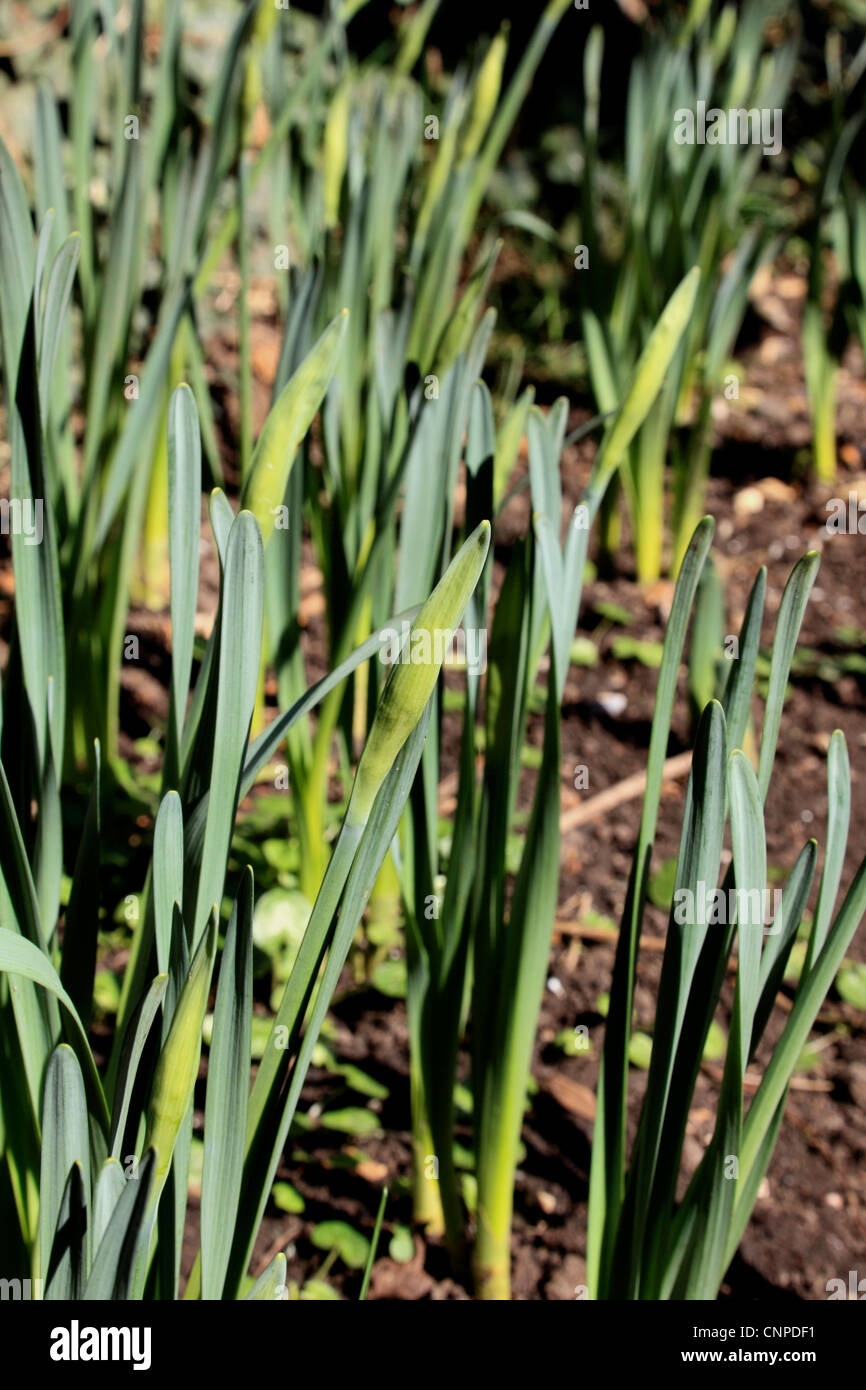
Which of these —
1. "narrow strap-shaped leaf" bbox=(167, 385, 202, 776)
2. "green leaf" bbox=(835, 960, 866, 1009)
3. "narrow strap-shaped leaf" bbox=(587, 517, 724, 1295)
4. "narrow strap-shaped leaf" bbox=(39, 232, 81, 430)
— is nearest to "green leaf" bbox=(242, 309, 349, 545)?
"narrow strap-shaped leaf" bbox=(167, 385, 202, 776)

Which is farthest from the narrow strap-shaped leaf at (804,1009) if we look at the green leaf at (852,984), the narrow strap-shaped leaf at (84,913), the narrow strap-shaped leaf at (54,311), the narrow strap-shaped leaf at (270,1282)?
the green leaf at (852,984)

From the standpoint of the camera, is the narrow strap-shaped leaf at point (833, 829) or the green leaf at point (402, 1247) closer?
the narrow strap-shaped leaf at point (833, 829)

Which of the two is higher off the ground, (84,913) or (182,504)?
(182,504)

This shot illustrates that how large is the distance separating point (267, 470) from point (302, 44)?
8.46ft

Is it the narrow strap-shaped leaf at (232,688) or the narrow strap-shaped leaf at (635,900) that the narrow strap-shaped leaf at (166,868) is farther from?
the narrow strap-shaped leaf at (635,900)

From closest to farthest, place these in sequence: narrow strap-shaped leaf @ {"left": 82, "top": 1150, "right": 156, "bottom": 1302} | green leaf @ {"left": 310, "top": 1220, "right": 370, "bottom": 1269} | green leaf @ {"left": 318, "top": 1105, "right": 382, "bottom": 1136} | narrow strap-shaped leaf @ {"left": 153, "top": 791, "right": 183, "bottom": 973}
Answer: narrow strap-shaped leaf @ {"left": 82, "top": 1150, "right": 156, "bottom": 1302}
narrow strap-shaped leaf @ {"left": 153, "top": 791, "right": 183, "bottom": 973}
green leaf @ {"left": 310, "top": 1220, "right": 370, "bottom": 1269}
green leaf @ {"left": 318, "top": 1105, "right": 382, "bottom": 1136}

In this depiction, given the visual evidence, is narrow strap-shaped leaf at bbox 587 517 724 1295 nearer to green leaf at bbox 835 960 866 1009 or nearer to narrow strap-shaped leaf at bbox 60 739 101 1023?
narrow strap-shaped leaf at bbox 60 739 101 1023

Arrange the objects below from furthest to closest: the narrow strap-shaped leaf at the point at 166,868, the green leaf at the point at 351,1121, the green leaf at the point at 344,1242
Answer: the green leaf at the point at 351,1121 → the green leaf at the point at 344,1242 → the narrow strap-shaped leaf at the point at 166,868

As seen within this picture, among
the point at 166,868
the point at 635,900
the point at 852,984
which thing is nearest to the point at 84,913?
the point at 166,868

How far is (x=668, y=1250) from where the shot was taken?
76cm

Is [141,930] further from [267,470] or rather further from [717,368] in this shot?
[717,368]

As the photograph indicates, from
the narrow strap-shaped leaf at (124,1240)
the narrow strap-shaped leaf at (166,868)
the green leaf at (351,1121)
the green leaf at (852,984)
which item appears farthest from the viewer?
the green leaf at (852,984)

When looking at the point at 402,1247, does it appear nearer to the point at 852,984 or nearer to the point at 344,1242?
the point at 344,1242

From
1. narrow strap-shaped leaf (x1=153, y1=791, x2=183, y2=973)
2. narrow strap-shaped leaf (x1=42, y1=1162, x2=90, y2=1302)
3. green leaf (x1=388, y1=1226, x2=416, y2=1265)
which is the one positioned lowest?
green leaf (x1=388, y1=1226, x2=416, y2=1265)
